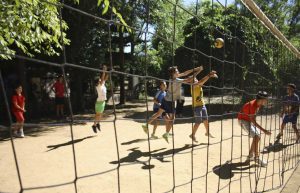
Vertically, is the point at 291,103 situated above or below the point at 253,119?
above

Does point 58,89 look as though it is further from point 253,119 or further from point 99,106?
point 253,119

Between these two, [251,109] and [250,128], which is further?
[250,128]

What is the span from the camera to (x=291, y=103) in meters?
7.26

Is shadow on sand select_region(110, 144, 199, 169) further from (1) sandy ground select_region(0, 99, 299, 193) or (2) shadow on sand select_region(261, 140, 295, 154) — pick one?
(2) shadow on sand select_region(261, 140, 295, 154)

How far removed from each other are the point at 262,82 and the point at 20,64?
7.91m

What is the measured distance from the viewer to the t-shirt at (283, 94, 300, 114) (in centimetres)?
716

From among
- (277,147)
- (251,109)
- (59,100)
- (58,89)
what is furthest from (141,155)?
(59,100)

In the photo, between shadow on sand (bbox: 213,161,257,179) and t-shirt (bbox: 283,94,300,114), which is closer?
shadow on sand (bbox: 213,161,257,179)

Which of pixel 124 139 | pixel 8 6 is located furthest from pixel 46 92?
pixel 8 6

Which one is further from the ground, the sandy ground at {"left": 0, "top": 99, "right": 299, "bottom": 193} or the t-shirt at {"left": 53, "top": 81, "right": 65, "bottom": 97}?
the t-shirt at {"left": 53, "top": 81, "right": 65, "bottom": 97}

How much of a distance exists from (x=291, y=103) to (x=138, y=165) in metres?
3.54

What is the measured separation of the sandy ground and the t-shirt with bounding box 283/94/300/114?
723 millimetres

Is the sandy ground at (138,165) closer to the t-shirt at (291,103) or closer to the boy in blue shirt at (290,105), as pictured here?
the boy in blue shirt at (290,105)

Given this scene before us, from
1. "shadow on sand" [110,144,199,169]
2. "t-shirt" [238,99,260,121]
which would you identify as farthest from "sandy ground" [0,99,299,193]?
"t-shirt" [238,99,260,121]
